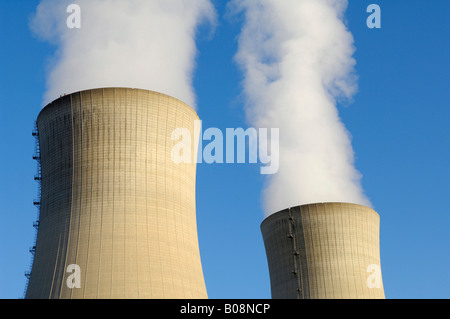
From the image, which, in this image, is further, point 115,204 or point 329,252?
point 329,252

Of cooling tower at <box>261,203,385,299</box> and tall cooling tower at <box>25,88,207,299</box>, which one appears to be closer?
tall cooling tower at <box>25,88,207,299</box>

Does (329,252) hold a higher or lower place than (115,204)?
higher
